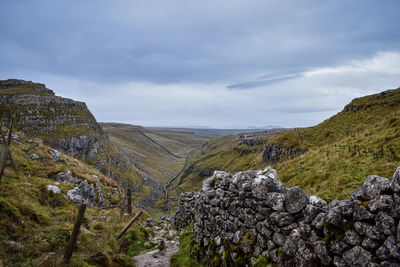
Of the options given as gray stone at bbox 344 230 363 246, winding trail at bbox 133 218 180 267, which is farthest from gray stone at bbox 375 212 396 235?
winding trail at bbox 133 218 180 267

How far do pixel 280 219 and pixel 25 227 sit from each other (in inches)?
485

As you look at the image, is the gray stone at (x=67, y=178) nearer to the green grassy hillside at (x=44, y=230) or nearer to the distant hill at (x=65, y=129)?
the green grassy hillside at (x=44, y=230)

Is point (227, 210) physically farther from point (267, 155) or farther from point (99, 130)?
point (99, 130)

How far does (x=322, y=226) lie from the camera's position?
5512 millimetres

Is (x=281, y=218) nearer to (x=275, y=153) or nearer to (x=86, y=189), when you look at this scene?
(x=86, y=189)

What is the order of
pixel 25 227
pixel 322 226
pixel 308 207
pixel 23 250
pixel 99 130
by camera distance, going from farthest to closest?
pixel 99 130 < pixel 25 227 < pixel 23 250 < pixel 308 207 < pixel 322 226

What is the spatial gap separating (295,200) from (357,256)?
81.7 inches

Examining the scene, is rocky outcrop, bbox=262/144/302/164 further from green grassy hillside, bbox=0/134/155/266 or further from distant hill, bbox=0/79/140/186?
distant hill, bbox=0/79/140/186

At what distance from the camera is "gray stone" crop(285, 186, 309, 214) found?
251 inches

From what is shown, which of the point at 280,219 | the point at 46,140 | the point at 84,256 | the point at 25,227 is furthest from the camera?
the point at 46,140

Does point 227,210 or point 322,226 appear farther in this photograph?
point 227,210

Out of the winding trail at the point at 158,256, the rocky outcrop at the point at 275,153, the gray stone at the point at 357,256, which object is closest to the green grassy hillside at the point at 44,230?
the winding trail at the point at 158,256

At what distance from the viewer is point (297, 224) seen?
248 inches

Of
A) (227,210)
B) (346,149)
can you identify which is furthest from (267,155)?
(227,210)
